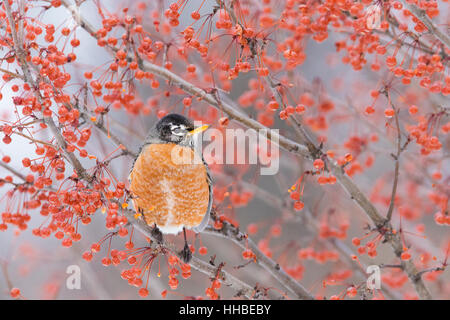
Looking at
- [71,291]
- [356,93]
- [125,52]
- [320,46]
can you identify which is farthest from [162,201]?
[320,46]

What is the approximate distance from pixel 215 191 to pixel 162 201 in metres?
0.58

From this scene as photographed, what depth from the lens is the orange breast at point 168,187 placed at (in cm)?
268

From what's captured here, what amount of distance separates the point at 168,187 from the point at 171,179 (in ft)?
0.16

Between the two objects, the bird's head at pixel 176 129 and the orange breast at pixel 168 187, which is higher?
the bird's head at pixel 176 129

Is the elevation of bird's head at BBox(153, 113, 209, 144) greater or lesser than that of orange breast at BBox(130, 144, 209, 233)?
greater

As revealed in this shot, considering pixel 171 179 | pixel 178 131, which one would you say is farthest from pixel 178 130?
pixel 171 179

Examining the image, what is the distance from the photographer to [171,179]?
2.72 metres

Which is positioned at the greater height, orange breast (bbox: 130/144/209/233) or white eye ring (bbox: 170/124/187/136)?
white eye ring (bbox: 170/124/187/136)

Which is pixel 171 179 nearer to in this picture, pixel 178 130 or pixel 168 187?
pixel 168 187

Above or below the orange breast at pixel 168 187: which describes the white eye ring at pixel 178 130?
above

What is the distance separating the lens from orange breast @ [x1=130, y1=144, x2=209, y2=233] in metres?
2.68

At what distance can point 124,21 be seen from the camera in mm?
2326

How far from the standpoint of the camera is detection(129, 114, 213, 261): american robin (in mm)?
2684

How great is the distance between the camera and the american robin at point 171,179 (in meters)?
2.68
